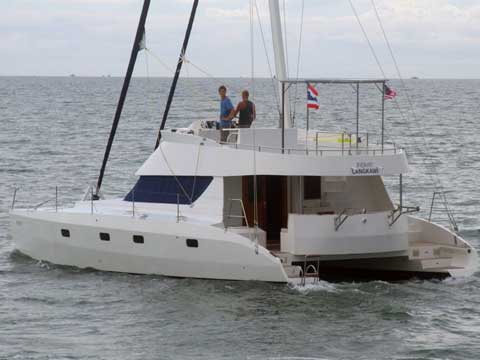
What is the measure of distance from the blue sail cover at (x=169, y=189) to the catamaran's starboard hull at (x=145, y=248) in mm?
1093

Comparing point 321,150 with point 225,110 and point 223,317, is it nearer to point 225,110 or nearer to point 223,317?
point 225,110

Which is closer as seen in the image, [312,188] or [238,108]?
[312,188]

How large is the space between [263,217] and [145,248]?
2.11 meters

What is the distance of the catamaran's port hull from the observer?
64.5ft

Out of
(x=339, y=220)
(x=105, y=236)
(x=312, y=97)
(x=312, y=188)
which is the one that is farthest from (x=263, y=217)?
(x=105, y=236)

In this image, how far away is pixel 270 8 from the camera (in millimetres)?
21781

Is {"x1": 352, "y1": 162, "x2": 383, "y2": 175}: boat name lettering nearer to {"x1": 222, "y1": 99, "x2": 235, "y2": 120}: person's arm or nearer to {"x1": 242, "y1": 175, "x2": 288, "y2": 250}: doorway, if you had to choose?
{"x1": 242, "y1": 175, "x2": 288, "y2": 250}: doorway

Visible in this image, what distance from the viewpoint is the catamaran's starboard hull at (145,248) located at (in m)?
19.6

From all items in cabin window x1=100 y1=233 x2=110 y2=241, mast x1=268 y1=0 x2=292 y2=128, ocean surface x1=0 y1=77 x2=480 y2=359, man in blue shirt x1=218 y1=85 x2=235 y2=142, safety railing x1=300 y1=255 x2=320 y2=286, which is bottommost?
ocean surface x1=0 y1=77 x2=480 y2=359

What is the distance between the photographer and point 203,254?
20.0 metres

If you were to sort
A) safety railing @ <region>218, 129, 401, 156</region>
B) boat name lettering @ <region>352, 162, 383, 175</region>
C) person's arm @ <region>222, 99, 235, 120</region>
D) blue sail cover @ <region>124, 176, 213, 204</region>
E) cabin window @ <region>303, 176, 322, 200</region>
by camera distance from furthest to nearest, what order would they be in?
person's arm @ <region>222, 99, 235, 120</region>, blue sail cover @ <region>124, 176, 213, 204</region>, cabin window @ <region>303, 176, 322, 200</region>, safety railing @ <region>218, 129, 401, 156</region>, boat name lettering @ <region>352, 162, 383, 175</region>

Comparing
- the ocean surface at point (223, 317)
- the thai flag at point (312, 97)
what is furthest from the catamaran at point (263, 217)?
the ocean surface at point (223, 317)

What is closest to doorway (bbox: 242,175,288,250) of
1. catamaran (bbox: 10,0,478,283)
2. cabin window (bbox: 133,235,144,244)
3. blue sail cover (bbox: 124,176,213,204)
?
catamaran (bbox: 10,0,478,283)

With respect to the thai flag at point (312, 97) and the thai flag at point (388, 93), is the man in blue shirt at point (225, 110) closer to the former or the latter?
the thai flag at point (312, 97)
